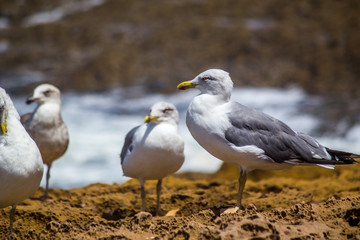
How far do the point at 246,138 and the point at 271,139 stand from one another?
28cm

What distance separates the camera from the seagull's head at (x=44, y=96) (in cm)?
694

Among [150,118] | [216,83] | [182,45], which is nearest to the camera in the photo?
[216,83]

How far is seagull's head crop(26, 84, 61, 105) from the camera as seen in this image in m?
6.94

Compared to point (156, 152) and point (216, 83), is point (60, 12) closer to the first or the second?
point (156, 152)

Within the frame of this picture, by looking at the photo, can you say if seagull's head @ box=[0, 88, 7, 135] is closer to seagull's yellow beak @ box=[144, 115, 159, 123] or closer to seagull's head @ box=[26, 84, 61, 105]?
seagull's yellow beak @ box=[144, 115, 159, 123]

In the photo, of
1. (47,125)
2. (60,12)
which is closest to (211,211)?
(47,125)

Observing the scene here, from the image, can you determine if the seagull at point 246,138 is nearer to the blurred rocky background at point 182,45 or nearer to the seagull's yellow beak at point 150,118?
the seagull's yellow beak at point 150,118

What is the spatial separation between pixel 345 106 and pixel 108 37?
1143 centimetres

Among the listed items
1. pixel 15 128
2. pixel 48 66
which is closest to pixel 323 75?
pixel 48 66

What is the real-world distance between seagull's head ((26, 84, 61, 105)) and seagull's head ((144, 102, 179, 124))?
7.27 ft

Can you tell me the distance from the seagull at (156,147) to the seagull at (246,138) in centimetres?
60

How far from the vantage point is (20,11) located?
24.3 metres

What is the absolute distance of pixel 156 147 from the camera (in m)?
5.27

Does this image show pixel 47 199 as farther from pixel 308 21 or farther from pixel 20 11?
pixel 20 11
